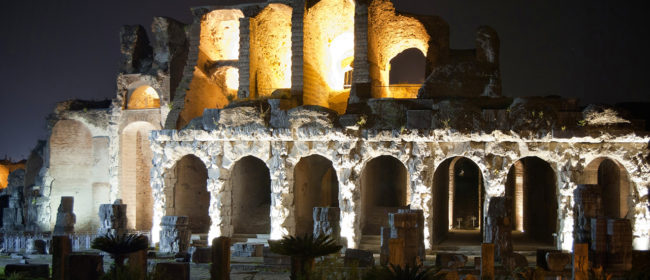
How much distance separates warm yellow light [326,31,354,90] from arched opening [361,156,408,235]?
4.79 meters

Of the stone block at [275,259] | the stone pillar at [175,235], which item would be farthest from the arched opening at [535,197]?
the stone pillar at [175,235]

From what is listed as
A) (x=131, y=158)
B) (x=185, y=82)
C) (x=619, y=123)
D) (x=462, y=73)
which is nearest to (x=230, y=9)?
(x=185, y=82)

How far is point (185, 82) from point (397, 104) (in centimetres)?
1057

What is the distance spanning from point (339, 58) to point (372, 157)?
394 inches

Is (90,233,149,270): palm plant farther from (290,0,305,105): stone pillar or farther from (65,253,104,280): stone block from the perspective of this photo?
(290,0,305,105): stone pillar

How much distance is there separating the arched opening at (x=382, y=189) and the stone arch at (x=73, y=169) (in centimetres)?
1453

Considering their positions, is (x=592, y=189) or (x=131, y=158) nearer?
(x=592, y=189)

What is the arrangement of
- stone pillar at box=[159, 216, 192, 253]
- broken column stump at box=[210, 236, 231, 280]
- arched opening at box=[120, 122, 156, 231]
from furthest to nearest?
arched opening at box=[120, 122, 156, 231], stone pillar at box=[159, 216, 192, 253], broken column stump at box=[210, 236, 231, 280]

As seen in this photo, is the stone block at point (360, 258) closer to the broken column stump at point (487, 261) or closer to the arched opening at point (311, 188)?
the broken column stump at point (487, 261)

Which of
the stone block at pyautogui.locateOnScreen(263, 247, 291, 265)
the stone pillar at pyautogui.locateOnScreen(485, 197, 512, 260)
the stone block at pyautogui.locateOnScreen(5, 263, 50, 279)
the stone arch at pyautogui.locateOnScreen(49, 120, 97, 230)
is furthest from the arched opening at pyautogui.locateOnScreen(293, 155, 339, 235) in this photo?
the stone arch at pyautogui.locateOnScreen(49, 120, 97, 230)

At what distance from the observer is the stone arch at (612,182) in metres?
26.8

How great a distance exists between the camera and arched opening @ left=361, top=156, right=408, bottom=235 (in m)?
29.8

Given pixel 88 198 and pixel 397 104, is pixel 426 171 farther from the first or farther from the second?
pixel 88 198

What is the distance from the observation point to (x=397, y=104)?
25641 mm
